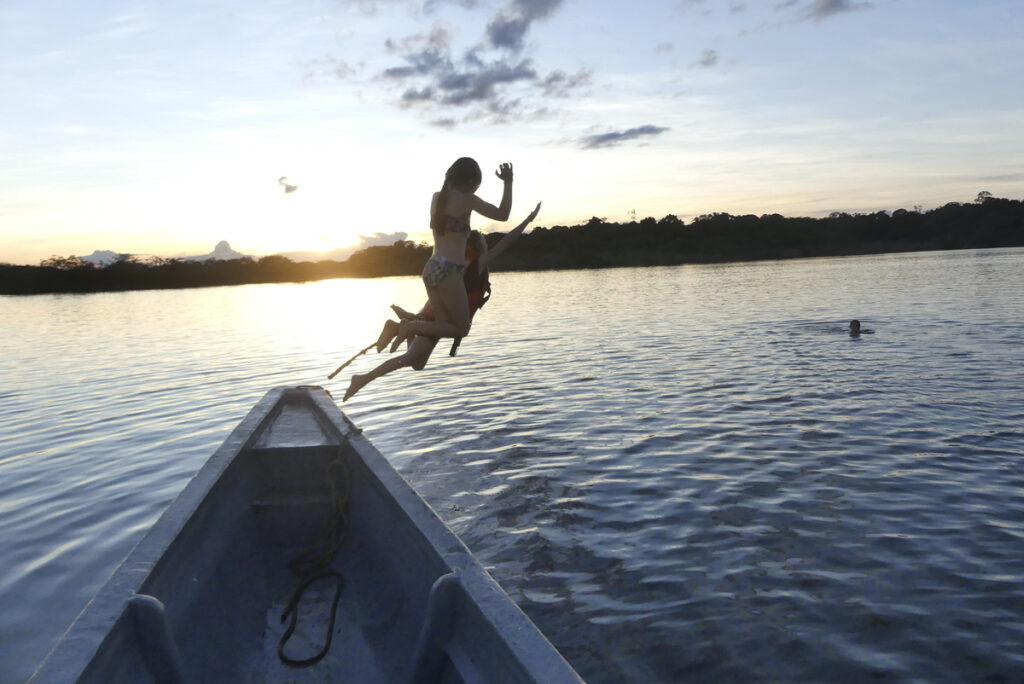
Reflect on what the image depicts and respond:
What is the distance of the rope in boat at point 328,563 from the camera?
518cm

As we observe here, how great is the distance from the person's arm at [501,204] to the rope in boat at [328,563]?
2.86 meters

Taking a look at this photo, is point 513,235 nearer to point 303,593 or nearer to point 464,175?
point 464,175

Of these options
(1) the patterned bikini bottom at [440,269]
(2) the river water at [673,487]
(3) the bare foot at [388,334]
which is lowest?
(2) the river water at [673,487]

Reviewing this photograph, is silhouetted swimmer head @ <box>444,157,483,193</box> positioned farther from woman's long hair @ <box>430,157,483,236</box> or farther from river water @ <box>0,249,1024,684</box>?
river water @ <box>0,249,1024,684</box>

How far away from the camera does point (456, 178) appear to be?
250 inches

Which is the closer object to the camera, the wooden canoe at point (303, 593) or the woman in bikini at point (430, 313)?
the wooden canoe at point (303, 593)

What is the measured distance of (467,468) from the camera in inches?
451

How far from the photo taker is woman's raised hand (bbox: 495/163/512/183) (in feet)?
20.2

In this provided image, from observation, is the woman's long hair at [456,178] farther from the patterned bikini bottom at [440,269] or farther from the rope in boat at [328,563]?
the rope in boat at [328,563]

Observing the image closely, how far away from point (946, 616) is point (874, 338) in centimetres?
2141

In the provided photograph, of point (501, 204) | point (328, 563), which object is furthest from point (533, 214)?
point (328, 563)

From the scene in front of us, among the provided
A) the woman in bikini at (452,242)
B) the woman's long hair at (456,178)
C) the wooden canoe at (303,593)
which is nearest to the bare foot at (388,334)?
the woman in bikini at (452,242)

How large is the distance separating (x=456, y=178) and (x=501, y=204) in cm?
51

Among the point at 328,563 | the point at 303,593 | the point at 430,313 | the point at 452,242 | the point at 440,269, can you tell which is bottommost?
the point at 303,593
